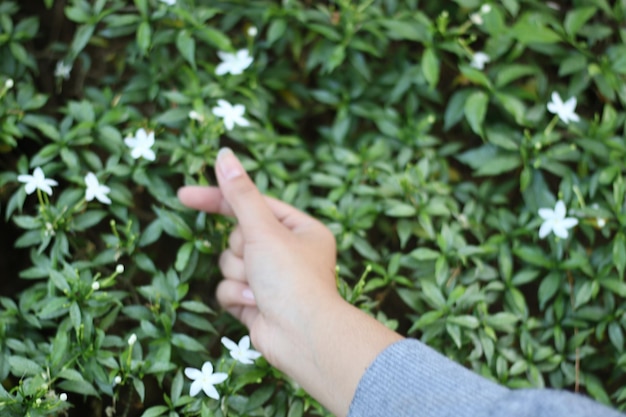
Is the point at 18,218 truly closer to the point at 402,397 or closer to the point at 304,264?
the point at 304,264

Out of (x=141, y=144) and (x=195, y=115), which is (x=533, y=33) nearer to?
(x=195, y=115)

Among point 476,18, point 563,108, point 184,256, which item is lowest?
point 184,256

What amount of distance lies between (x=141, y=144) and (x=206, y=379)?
593mm

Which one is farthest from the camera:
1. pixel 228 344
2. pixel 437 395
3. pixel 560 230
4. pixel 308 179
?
pixel 308 179

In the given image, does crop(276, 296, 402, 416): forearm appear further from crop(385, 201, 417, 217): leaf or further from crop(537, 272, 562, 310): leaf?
crop(537, 272, 562, 310): leaf

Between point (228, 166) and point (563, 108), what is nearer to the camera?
point (228, 166)

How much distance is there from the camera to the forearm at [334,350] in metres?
1.24

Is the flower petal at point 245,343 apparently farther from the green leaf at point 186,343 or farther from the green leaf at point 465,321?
the green leaf at point 465,321

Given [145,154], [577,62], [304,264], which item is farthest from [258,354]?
[577,62]

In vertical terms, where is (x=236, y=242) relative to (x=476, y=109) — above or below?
below

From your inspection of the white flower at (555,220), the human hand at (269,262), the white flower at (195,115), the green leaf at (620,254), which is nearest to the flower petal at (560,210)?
the white flower at (555,220)

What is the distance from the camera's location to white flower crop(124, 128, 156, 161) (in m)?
1.62

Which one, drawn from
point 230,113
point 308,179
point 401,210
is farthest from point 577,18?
point 230,113

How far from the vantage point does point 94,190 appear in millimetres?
1572
